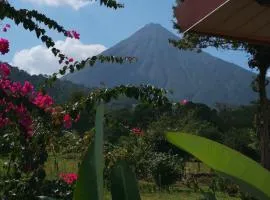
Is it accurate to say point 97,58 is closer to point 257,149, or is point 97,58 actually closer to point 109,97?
point 109,97

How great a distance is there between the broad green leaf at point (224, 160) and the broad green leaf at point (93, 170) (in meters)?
0.07

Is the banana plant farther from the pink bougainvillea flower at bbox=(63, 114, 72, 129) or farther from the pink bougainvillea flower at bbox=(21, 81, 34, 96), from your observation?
the pink bougainvillea flower at bbox=(63, 114, 72, 129)

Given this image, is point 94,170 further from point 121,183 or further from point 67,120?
point 67,120

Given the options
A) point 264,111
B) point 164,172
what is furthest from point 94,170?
point 264,111

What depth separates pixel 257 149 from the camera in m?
23.9

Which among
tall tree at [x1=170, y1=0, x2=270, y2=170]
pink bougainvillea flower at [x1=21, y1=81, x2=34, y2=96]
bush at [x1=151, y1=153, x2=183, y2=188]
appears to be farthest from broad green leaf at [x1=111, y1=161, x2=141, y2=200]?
tall tree at [x1=170, y1=0, x2=270, y2=170]

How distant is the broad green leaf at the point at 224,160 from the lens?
506 mm

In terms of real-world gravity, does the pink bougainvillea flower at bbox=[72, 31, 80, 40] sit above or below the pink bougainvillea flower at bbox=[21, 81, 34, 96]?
above

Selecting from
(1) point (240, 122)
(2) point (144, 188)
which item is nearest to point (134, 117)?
(1) point (240, 122)

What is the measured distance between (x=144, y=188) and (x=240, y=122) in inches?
1141

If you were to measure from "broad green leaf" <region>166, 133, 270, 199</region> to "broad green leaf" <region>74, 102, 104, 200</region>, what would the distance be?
7cm

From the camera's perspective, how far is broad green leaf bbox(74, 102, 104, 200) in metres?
0.47

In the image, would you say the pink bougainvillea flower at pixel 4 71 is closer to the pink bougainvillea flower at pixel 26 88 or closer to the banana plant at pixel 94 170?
the pink bougainvillea flower at pixel 26 88

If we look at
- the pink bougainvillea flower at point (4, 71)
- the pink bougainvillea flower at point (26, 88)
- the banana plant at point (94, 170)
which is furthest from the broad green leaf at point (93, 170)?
the pink bougainvillea flower at point (4, 71)
